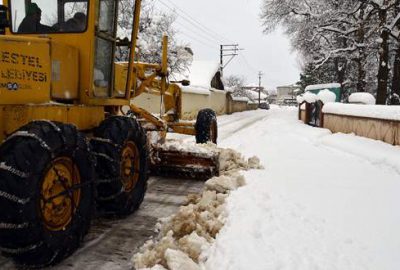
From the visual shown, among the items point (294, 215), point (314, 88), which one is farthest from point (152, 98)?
point (294, 215)

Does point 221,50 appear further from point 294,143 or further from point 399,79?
point 294,143

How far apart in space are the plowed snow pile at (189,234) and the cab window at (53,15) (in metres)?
2.35

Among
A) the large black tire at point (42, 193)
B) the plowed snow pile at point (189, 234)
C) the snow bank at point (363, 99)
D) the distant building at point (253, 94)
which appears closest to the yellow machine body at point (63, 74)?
the large black tire at point (42, 193)

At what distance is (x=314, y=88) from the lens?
71.5ft

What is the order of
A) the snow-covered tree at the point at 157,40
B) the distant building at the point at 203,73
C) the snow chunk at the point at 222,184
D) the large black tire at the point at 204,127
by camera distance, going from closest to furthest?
1. the snow chunk at the point at 222,184
2. the large black tire at the point at 204,127
3. the snow-covered tree at the point at 157,40
4. the distant building at the point at 203,73

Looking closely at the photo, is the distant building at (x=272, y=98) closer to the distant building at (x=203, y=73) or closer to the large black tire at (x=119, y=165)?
the distant building at (x=203, y=73)

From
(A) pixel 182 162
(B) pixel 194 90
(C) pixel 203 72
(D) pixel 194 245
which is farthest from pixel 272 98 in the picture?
(D) pixel 194 245

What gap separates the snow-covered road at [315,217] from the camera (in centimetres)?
342

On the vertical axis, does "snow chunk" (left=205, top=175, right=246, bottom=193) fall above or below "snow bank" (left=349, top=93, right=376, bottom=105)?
below

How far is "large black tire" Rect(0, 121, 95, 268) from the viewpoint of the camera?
3223 mm

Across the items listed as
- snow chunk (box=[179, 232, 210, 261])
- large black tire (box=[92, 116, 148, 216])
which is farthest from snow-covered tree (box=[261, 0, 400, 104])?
snow chunk (box=[179, 232, 210, 261])

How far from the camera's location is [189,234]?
4.01 meters

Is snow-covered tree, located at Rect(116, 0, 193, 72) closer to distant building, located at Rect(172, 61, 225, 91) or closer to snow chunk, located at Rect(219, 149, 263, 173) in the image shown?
distant building, located at Rect(172, 61, 225, 91)

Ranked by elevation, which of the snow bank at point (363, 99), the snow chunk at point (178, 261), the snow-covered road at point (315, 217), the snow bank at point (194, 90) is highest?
the snow bank at point (194, 90)
